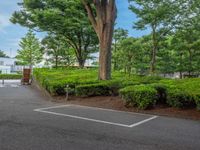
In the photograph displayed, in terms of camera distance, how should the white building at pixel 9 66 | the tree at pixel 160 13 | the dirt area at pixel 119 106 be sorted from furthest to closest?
the white building at pixel 9 66 < the tree at pixel 160 13 < the dirt area at pixel 119 106

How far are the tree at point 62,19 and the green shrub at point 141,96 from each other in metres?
14.1

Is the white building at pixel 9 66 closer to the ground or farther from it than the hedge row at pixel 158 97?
farther from it

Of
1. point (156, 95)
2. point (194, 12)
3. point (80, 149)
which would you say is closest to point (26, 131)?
point (80, 149)

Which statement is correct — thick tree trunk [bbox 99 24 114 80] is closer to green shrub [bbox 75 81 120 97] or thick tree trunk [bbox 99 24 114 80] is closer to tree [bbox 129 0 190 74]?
green shrub [bbox 75 81 120 97]

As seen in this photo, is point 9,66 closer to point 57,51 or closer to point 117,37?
point 57,51

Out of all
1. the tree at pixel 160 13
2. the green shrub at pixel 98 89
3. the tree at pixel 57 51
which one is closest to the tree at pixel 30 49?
the tree at pixel 57 51

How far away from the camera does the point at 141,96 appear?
28.8 ft

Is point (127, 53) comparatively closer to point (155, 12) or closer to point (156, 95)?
point (155, 12)

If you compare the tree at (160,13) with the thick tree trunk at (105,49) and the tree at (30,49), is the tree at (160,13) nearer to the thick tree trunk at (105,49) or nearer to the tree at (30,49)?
the thick tree trunk at (105,49)

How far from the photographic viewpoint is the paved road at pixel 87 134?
4711 millimetres

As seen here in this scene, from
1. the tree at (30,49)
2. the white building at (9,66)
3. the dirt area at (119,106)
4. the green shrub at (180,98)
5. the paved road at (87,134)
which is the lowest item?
the paved road at (87,134)

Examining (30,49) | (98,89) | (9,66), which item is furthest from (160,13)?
(9,66)

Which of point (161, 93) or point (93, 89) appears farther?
point (93, 89)

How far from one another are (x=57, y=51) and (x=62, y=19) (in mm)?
7521
